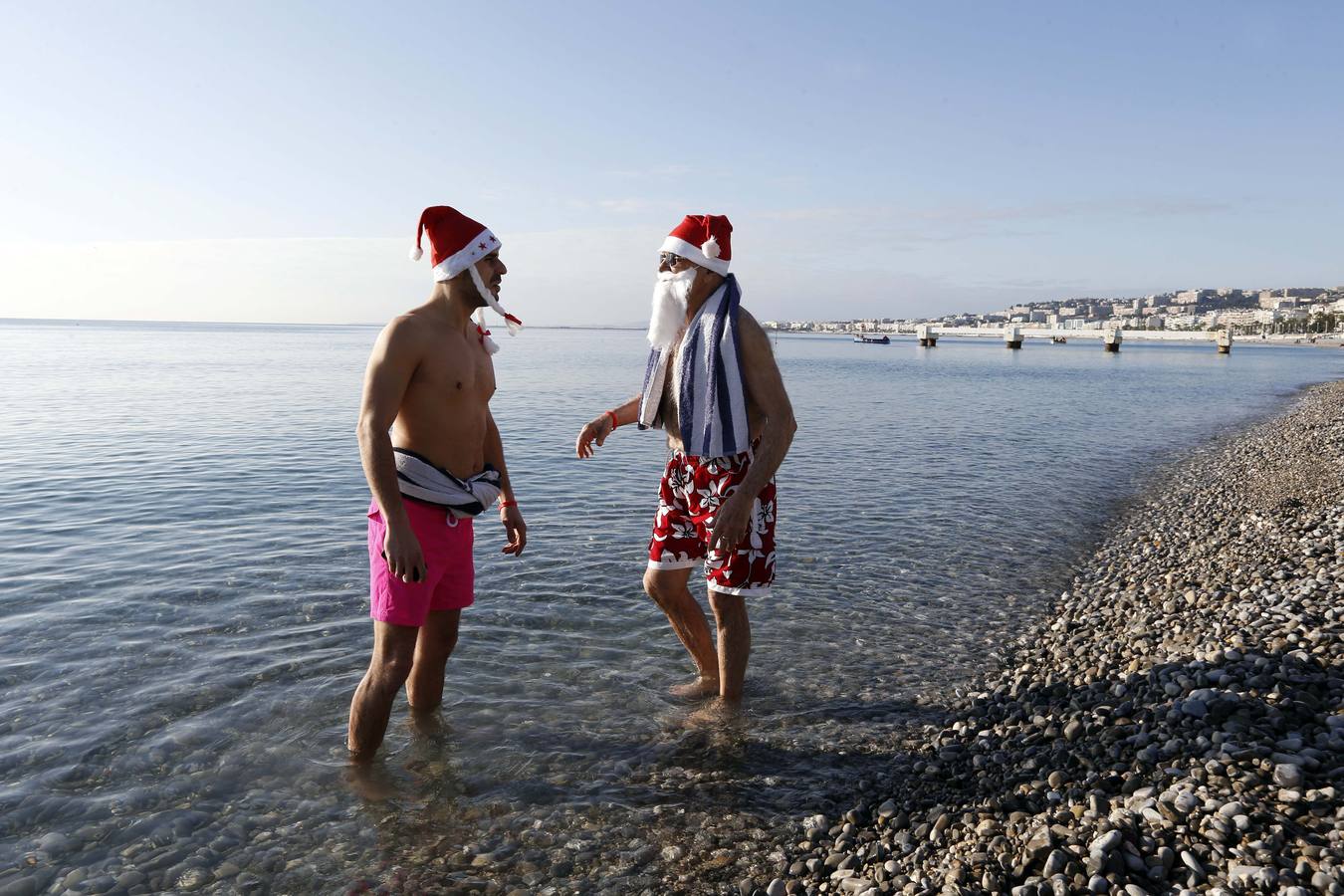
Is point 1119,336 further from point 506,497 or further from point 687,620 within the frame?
point 506,497

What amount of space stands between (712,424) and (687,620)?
1394 millimetres

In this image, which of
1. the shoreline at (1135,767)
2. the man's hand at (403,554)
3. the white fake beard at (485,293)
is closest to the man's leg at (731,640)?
the shoreline at (1135,767)

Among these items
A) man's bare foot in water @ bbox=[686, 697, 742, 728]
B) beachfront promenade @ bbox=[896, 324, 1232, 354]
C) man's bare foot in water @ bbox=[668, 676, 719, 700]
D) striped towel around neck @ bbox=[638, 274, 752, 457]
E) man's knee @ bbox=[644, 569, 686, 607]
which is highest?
beachfront promenade @ bbox=[896, 324, 1232, 354]

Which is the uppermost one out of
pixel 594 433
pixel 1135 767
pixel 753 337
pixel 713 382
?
pixel 753 337

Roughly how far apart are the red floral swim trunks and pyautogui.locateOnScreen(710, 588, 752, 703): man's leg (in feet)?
0.41

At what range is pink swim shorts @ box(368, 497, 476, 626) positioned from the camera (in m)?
3.84

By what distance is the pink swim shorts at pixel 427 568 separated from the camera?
3840mm

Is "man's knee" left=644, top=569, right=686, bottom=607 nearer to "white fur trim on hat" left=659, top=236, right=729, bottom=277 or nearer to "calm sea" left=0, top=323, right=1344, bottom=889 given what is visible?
"calm sea" left=0, top=323, right=1344, bottom=889

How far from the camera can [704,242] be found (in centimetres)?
440

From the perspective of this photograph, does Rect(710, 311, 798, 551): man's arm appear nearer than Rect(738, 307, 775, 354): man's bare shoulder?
Yes

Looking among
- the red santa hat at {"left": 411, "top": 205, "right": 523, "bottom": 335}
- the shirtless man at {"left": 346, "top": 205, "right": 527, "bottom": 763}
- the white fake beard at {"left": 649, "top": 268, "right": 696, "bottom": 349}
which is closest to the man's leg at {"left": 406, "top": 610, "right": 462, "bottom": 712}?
the shirtless man at {"left": 346, "top": 205, "right": 527, "bottom": 763}

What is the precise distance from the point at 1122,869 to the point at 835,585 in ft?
17.4

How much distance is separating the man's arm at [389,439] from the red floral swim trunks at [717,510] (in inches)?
56.4

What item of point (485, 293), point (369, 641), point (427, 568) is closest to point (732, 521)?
point (427, 568)
